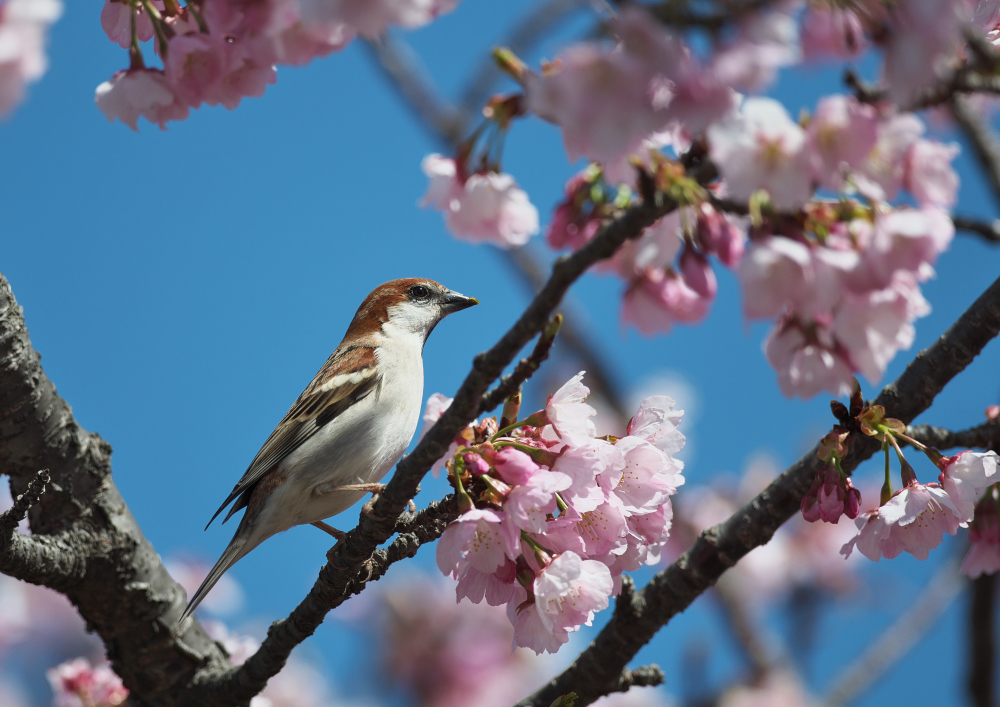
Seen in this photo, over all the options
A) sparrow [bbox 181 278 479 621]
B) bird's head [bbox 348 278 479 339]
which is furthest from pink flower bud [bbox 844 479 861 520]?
bird's head [bbox 348 278 479 339]

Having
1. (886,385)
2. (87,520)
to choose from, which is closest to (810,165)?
(886,385)

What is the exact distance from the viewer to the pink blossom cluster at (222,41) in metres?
1.45

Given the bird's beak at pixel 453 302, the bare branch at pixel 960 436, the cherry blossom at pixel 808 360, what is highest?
the bird's beak at pixel 453 302

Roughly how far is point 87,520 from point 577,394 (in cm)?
210

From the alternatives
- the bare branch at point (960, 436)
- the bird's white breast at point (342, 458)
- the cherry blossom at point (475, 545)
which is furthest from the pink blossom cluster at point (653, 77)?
the bird's white breast at point (342, 458)

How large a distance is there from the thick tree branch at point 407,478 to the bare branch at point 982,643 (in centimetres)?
245

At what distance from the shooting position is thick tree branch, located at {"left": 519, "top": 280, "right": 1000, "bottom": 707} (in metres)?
2.78

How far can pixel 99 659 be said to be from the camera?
5.79 metres

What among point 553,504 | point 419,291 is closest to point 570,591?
point 553,504

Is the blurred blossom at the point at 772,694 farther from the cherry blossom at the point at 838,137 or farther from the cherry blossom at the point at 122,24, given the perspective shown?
the cherry blossom at the point at 122,24

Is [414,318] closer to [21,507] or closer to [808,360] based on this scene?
[21,507]

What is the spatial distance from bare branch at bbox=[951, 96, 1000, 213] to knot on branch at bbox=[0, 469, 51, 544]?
609cm

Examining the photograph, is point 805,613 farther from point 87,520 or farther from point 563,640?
point 87,520

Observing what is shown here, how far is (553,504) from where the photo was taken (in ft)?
7.25
